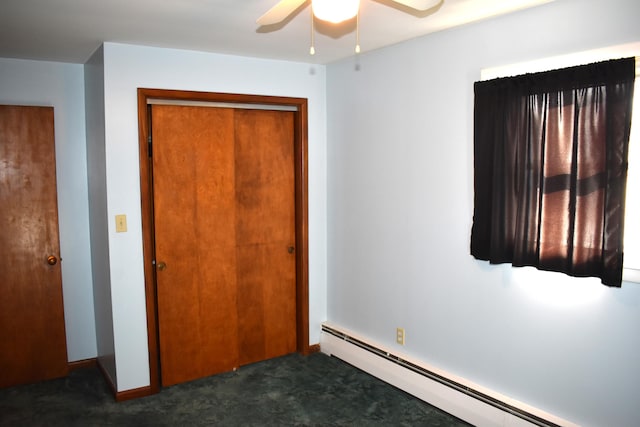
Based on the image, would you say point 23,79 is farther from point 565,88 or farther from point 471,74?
point 565,88

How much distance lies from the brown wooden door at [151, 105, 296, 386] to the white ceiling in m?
0.53

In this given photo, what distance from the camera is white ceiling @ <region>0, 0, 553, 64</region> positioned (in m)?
2.18

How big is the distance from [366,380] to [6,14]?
312 centimetres

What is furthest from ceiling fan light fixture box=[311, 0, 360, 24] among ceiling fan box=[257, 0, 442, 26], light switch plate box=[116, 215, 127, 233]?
light switch plate box=[116, 215, 127, 233]

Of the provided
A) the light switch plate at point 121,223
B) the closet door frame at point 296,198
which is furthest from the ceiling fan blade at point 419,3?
the light switch plate at point 121,223

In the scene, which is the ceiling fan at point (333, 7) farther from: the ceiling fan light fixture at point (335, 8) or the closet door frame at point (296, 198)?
the closet door frame at point (296, 198)

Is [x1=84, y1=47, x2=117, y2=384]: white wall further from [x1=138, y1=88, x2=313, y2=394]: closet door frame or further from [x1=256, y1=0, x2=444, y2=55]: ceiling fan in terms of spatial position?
[x1=256, y1=0, x2=444, y2=55]: ceiling fan

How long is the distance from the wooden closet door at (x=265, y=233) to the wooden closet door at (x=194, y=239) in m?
0.09

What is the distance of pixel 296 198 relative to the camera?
3670mm

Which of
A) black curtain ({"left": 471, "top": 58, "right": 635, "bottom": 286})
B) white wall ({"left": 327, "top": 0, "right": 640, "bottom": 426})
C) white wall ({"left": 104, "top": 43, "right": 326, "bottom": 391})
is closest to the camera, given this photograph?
black curtain ({"left": 471, "top": 58, "right": 635, "bottom": 286})

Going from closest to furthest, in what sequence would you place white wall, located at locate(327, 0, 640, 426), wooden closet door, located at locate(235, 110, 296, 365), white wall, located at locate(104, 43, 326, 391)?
white wall, located at locate(327, 0, 640, 426) → white wall, located at locate(104, 43, 326, 391) → wooden closet door, located at locate(235, 110, 296, 365)

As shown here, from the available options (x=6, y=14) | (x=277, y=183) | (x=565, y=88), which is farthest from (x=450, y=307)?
(x=6, y=14)

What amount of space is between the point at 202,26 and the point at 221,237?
1511mm

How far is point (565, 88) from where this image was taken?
6.82ft
